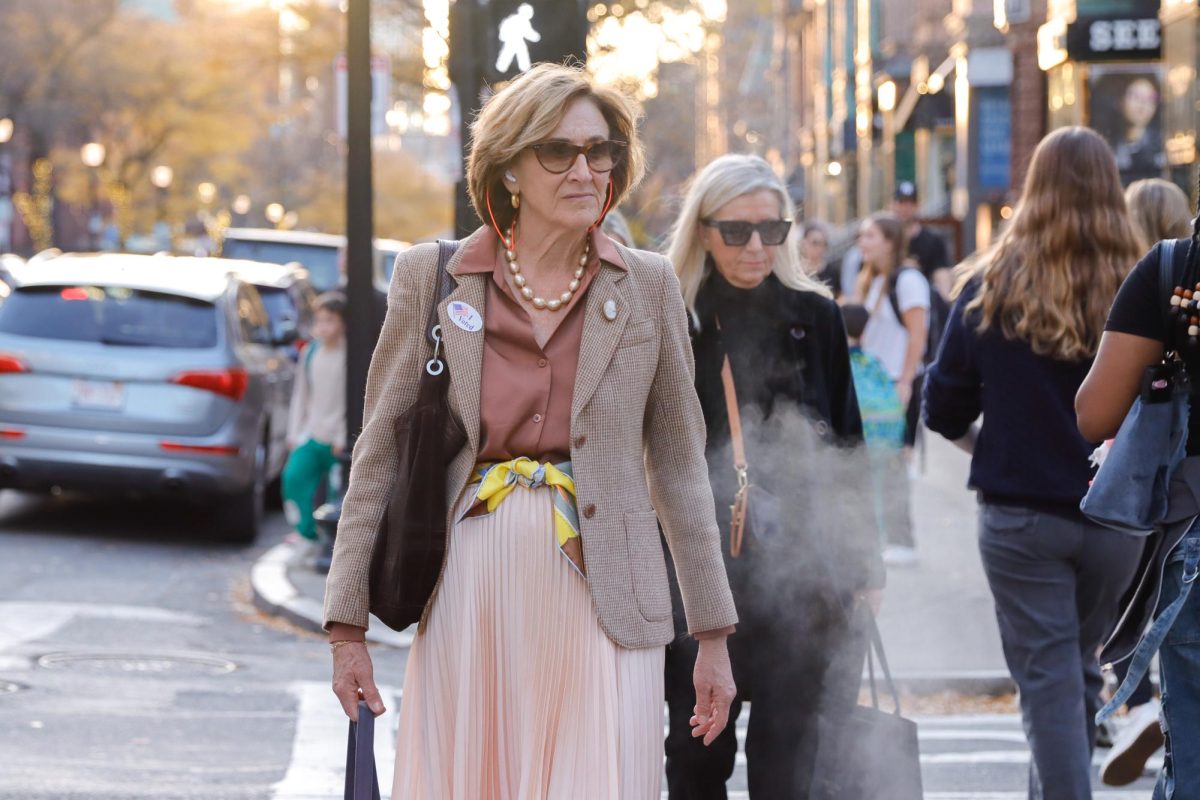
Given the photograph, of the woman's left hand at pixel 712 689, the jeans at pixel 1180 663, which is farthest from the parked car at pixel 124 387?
the jeans at pixel 1180 663

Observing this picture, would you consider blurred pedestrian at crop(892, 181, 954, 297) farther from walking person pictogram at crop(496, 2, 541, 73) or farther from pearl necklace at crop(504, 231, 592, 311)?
pearl necklace at crop(504, 231, 592, 311)

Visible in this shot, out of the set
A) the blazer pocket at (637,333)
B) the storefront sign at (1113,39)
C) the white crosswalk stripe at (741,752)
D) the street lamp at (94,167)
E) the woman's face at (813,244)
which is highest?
the street lamp at (94,167)

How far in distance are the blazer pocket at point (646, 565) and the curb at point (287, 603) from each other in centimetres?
556

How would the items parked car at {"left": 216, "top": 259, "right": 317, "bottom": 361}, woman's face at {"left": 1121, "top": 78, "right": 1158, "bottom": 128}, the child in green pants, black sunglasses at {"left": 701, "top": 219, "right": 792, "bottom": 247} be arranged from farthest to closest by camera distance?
woman's face at {"left": 1121, "top": 78, "right": 1158, "bottom": 128} → parked car at {"left": 216, "top": 259, "right": 317, "bottom": 361} → the child in green pants → black sunglasses at {"left": 701, "top": 219, "right": 792, "bottom": 247}

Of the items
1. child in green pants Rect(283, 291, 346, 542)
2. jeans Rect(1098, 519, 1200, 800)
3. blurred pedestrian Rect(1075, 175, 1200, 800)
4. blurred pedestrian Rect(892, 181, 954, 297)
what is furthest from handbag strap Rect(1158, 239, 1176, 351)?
blurred pedestrian Rect(892, 181, 954, 297)

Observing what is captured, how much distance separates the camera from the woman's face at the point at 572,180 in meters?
3.42

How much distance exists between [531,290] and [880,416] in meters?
6.35

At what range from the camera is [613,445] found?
3367mm

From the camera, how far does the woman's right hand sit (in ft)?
11.2

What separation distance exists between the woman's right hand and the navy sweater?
2.11 meters

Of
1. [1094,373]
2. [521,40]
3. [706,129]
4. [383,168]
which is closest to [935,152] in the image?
[521,40]

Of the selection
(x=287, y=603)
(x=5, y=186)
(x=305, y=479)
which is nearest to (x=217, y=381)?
(x=305, y=479)

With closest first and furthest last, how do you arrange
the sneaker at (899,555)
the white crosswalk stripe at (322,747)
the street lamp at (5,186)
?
the white crosswalk stripe at (322,747)
the sneaker at (899,555)
the street lamp at (5,186)

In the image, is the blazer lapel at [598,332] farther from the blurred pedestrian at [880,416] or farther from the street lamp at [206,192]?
the street lamp at [206,192]
